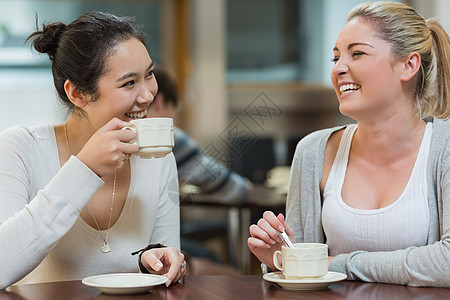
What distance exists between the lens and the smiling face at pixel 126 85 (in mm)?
1535

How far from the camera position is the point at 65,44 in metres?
1.59

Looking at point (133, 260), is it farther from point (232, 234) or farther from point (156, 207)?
point (232, 234)

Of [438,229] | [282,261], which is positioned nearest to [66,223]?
[282,261]

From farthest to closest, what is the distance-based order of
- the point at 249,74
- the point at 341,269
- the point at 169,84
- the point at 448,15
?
1. the point at 249,74
2. the point at 448,15
3. the point at 169,84
4. the point at 341,269

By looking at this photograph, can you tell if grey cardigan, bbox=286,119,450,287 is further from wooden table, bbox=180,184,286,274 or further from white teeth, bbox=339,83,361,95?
wooden table, bbox=180,184,286,274

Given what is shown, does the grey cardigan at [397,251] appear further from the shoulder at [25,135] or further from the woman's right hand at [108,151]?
the shoulder at [25,135]

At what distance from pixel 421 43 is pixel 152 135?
2.36ft

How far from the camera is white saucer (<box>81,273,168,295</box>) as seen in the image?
47.0 inches

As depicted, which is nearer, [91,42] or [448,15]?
[91,42]

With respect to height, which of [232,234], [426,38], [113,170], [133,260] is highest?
[426,38]

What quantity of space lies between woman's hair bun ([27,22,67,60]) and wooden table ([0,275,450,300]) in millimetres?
598

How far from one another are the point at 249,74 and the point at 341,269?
14.2ft

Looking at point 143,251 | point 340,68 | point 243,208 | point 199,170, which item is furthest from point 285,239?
point 199,170

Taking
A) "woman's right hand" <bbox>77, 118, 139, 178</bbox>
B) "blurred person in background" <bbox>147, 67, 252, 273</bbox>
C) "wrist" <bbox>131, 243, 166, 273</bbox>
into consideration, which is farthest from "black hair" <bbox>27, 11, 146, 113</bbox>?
"blurred person in background" <bbox>147, 67, 252, 273</bbox>
